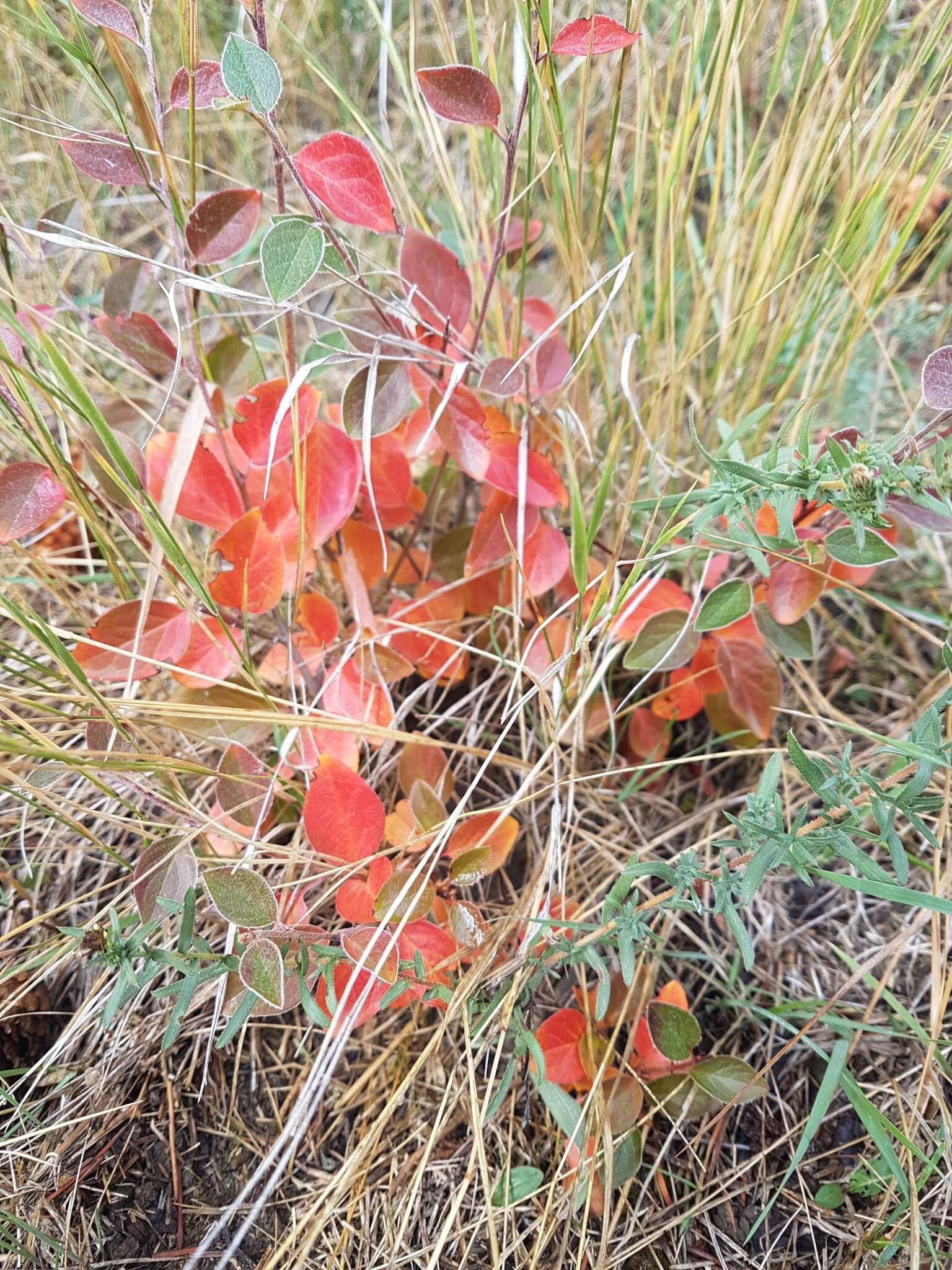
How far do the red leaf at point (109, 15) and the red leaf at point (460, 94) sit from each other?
9.1 inches

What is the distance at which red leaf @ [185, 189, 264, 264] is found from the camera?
74 cm

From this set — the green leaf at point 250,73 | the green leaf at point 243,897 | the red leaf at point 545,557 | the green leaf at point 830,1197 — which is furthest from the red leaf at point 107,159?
the green leaf at point 830,1197

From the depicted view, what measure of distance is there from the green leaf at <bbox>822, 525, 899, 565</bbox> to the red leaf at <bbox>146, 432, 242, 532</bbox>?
0.57 metres

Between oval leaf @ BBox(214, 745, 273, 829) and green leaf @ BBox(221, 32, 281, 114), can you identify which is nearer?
green leaf @ BBox(221, 32, 281, 114)

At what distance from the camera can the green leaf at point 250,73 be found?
0.60 m

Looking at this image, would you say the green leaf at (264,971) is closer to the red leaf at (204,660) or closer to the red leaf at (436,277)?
the red leaf at (204,660)

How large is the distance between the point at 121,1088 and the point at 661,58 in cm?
166

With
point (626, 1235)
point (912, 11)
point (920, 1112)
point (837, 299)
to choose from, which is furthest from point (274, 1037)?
point (912, 11)

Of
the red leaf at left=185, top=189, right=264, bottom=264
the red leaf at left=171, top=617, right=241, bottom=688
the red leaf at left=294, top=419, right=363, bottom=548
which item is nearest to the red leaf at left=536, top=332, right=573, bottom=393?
the red leaf at left=294, top=419, right=363, bottom=548

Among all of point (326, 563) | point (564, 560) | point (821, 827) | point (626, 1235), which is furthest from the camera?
point (326, 563)

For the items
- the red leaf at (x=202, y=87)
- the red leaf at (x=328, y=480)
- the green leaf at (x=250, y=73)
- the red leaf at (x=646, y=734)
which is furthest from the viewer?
the red leaf at (x=646, y=734)

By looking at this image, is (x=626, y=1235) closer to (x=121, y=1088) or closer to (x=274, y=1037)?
(x=274, y=1037)

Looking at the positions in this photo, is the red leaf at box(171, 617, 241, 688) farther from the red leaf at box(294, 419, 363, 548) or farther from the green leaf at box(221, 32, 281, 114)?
the green leaf at box(221, 32, 281, 114)

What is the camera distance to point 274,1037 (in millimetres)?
891
